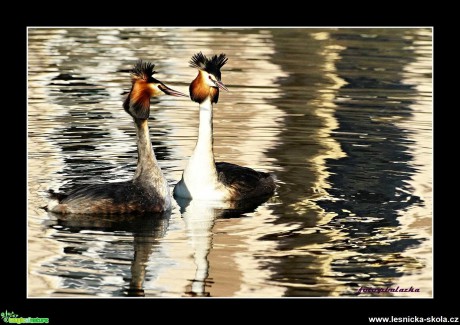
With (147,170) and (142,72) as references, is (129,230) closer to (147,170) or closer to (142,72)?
(147,170)

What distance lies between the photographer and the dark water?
1061cm

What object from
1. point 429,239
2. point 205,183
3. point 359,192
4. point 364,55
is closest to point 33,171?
point 205,183

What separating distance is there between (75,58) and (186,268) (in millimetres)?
12516

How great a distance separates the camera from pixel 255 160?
49.7ft

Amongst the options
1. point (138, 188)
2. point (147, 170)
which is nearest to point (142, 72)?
point (147, 170)

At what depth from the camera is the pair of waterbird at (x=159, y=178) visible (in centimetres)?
1228

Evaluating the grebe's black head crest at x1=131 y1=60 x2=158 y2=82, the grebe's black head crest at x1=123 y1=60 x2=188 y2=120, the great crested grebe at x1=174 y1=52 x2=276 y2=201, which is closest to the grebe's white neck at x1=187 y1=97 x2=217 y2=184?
the great crested grebe at x1=174 y1=52 x2=276 y2=201

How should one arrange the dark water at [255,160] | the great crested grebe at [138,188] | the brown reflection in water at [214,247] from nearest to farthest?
1. the brown reflection in water at [214,247]
2. the dark water at [255,160]
3. the great crested grebe at [138,188]

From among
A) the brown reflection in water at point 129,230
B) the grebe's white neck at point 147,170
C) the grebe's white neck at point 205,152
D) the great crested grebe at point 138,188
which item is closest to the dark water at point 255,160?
the brown reflection in water at point 129,230

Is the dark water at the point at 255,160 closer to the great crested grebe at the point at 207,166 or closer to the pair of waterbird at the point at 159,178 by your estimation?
the pair of waterbird at the point at 159,178

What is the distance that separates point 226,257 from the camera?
36.2 feet

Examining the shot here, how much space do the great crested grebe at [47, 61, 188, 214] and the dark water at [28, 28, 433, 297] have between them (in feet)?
0.47

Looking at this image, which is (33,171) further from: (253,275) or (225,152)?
(253,275)

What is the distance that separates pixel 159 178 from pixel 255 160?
2759 millimetres
